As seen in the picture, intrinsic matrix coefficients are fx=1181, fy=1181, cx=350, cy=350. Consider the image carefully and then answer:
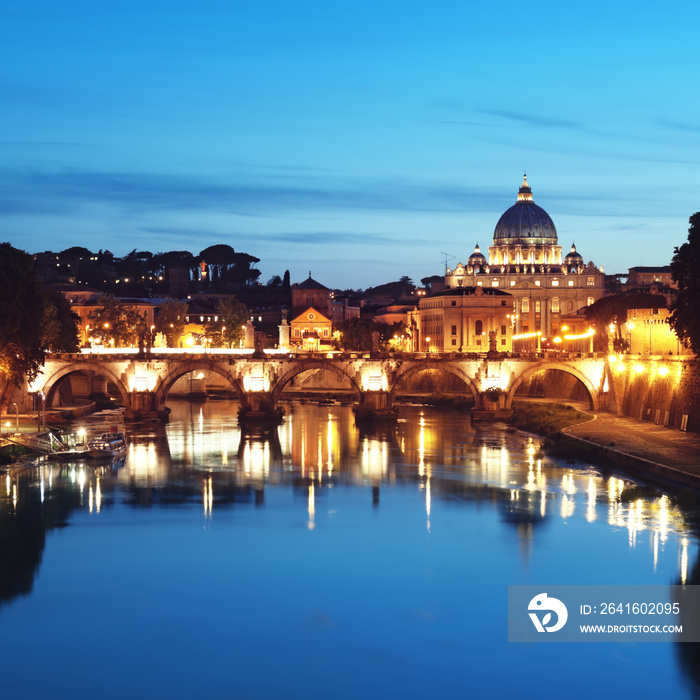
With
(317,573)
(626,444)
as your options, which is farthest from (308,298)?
(317,573)

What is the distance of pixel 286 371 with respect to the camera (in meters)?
68.9

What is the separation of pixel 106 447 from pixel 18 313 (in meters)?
6.64

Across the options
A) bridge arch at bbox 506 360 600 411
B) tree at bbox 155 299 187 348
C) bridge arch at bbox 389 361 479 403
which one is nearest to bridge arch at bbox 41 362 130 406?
bridge arch at bbox 389 361 479 403

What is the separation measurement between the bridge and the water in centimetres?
1906

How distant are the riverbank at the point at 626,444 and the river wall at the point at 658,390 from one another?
614mm

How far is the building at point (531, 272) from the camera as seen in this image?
5851 inches

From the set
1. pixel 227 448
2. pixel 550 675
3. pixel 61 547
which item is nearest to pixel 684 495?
pixel 550 675

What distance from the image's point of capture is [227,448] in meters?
54.1

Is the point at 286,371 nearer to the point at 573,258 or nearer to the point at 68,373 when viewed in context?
the point at 68,373

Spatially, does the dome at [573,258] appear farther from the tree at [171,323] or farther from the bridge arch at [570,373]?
the bridge arch at [570,373]

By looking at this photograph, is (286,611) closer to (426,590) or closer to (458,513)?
(426,590)

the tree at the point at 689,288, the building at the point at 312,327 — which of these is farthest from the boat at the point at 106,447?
the building at the point at 312,327

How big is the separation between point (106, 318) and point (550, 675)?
77.8m

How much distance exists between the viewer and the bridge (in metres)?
67.2
